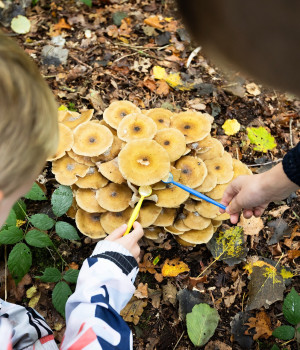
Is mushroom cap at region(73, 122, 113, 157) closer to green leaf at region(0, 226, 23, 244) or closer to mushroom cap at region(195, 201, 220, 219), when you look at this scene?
green leaf at region(0, 226, 23, 244)

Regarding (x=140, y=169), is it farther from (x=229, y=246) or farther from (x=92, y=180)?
(x=229, y=246)

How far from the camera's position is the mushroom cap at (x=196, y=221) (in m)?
3.01

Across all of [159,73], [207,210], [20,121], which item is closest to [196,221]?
[207,210]

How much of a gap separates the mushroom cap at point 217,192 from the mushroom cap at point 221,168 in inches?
1.5

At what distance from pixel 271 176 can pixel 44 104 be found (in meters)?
1.40

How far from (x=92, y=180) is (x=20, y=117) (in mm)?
1519

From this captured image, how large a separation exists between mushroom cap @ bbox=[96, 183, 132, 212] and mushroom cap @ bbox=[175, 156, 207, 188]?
0.49 metres

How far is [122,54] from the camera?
4.71 metres

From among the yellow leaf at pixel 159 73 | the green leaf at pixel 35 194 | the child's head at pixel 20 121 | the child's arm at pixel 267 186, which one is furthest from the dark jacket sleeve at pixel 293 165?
the yellow leaf at pixel 159 73

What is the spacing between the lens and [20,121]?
144cm

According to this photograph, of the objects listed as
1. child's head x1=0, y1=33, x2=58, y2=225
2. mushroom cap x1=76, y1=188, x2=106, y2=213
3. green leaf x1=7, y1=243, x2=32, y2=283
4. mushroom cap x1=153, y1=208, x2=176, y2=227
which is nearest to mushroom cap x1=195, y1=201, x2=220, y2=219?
mushroom cap x1=153, y1=208, x2=176, y2=227

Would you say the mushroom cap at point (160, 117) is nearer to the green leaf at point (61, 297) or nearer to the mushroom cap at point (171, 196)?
the mushroom cap at point (171, 196)

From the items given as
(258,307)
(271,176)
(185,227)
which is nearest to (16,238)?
(185,227)

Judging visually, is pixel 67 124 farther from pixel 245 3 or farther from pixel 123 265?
pixel 245 3
